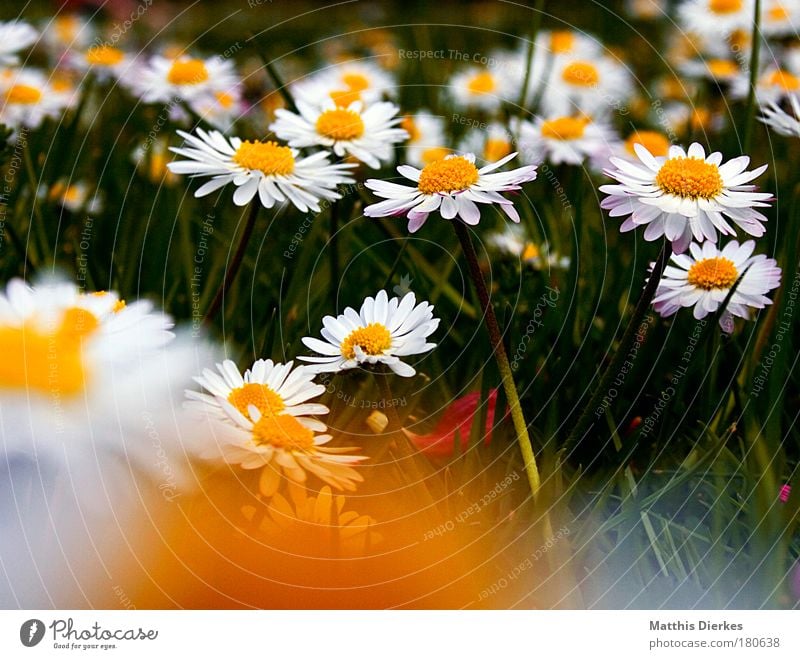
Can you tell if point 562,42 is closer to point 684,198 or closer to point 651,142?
point 651,142

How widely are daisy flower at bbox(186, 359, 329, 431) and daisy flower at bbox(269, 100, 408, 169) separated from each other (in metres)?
0.14

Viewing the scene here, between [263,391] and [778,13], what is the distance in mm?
548

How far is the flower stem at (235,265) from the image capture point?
42 centimetres

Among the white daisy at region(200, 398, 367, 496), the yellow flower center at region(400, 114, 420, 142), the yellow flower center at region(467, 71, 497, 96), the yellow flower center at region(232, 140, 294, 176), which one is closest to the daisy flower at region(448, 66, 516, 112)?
the yellow flower center at region(467, 71, 497, 96)

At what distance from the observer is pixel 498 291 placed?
499mm

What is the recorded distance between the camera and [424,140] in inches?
24.6

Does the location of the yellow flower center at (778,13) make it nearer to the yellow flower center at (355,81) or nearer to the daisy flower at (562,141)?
the daisy flower at (562,141)

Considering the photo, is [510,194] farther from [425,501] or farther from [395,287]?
[425,501]

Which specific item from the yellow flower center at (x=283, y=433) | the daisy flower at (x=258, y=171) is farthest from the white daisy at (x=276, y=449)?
the daisy flower at (x=258, y=171)

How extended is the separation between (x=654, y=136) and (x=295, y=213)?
0.29m

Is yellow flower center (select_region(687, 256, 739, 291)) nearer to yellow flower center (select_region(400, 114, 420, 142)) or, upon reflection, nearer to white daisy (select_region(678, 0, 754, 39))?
yellow flower center (select_region(400, 114, 420, 142))

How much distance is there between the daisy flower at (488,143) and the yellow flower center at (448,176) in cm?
22

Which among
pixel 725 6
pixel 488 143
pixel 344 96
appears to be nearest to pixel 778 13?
pixel 725 6
